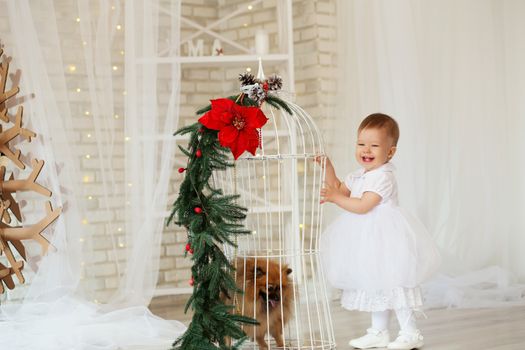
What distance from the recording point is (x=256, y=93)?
2684mm

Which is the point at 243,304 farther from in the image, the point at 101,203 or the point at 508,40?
the point at 508,40

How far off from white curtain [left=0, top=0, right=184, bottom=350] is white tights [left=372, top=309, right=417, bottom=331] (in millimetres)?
805

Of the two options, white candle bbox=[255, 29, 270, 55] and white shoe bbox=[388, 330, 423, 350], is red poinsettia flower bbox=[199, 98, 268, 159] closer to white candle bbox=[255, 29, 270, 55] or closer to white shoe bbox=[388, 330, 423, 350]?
white shoe bbox=[388, 330, 423, 350]

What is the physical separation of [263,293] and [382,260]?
53cm

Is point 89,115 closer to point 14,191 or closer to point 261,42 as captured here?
point 14,191

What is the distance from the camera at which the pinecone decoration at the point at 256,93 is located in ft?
8.79

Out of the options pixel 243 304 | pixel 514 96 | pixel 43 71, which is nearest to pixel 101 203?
pixel 43 71

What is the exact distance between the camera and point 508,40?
4.86 metres

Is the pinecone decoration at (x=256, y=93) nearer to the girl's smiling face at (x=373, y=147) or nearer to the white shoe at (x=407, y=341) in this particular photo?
the girl's smiling face at (x=373, y=147)

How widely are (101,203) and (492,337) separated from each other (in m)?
1.74

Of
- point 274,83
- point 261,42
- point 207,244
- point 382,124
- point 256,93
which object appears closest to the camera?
point 207,244

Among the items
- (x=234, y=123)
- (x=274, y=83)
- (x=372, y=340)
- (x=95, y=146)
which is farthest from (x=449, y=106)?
(x=234, y=123)

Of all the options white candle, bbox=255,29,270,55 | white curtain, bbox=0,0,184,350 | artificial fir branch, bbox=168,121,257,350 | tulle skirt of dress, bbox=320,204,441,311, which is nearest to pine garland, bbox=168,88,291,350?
artificial fir branch, bbox=168,121,257,350

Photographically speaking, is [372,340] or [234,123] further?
[372,340]
